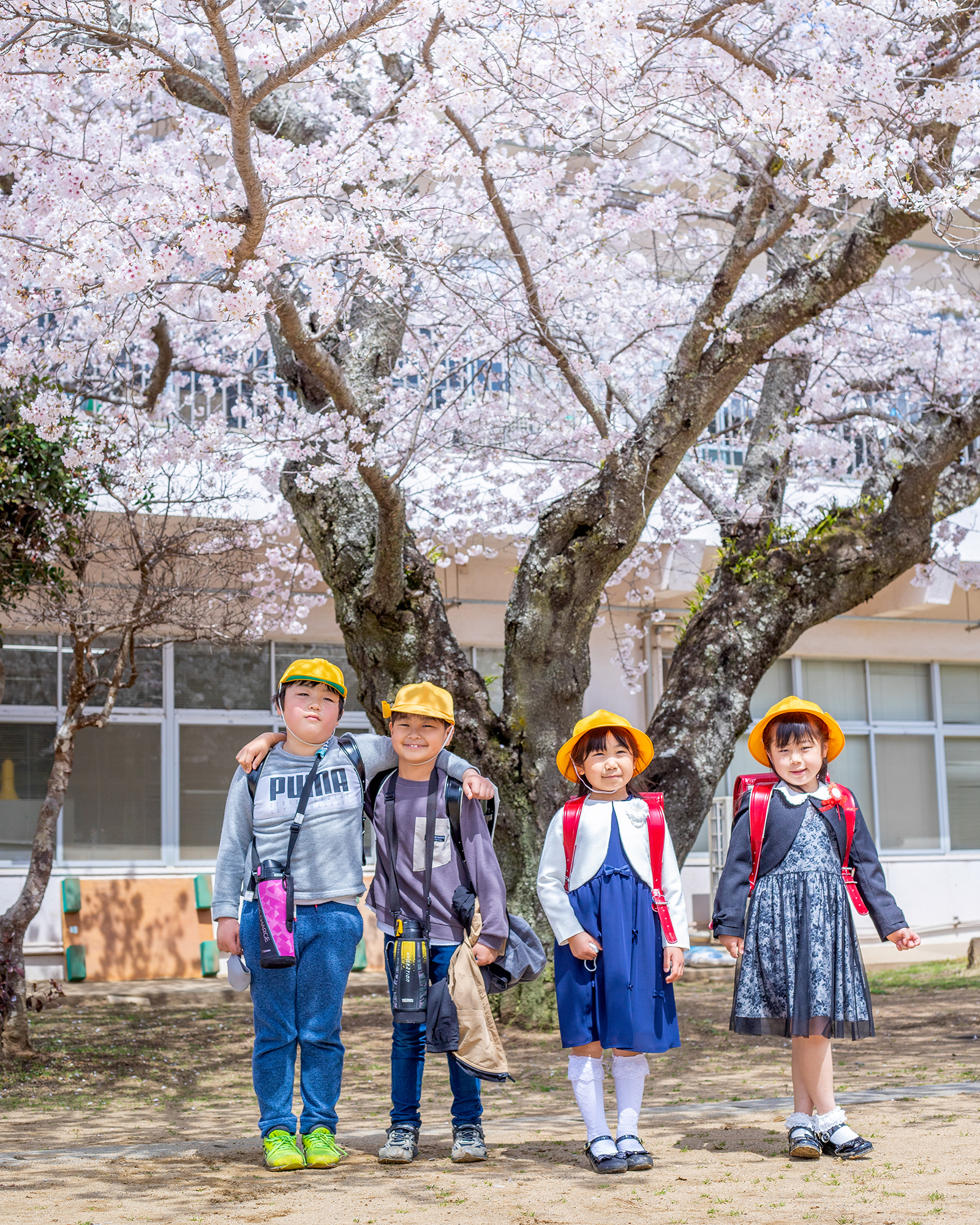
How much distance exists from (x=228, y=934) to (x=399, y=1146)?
809 mm

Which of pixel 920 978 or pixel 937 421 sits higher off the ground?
pixel 937 421

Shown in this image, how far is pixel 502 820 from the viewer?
678 centimetres

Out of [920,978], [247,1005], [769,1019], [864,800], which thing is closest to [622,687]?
[864,800]

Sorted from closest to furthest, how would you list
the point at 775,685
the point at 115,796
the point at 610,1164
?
1. the point at 610,1164
2. the point at 115,796
3. the point at 775,685

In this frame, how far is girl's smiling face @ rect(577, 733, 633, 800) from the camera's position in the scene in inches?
157

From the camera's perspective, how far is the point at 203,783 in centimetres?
1167

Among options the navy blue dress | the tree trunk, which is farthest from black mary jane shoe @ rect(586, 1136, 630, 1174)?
the tree trunk

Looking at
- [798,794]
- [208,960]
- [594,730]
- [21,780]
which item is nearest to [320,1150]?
[594,730]

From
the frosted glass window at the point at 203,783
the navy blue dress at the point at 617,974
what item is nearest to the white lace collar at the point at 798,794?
the navy blue dress at the point at 617,974

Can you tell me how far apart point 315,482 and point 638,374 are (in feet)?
15.8

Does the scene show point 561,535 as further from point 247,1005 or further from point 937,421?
point 247,1005

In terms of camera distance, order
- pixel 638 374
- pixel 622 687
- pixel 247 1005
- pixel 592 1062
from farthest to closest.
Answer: pixel 622 687, pixel 638 374, pixel 247 1005, pixel 592 1062

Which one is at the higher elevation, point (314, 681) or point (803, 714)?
point (314, 681)

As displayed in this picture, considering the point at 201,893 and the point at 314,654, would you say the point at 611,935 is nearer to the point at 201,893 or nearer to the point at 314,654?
the point at 201,893
